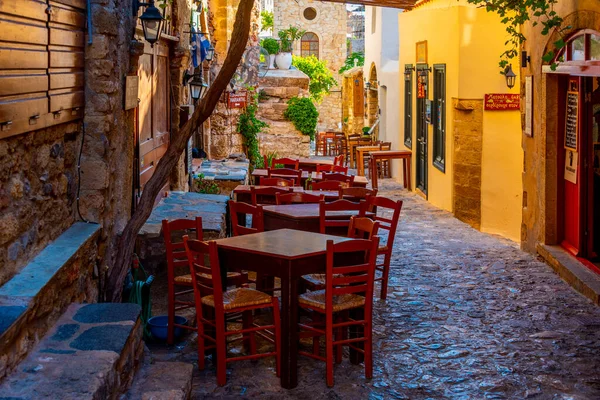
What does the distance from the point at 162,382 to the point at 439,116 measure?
1090 cm

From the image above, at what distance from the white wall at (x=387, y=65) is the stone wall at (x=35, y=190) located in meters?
A: 14.7

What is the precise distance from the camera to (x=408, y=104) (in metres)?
18.3

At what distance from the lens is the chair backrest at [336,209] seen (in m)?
7.36

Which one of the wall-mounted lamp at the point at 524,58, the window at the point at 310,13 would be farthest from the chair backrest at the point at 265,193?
the window at the point at 310,13

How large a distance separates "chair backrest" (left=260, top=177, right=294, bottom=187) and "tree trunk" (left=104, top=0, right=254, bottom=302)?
395 cm

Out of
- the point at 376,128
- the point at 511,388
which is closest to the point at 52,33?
the point at 511,388

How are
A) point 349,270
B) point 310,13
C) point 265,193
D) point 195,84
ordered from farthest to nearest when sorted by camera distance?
point 310,13 < point 195,84 < point 265,193 < point 349,270

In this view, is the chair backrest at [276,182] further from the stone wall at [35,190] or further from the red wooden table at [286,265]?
the stone wall at [35,190]

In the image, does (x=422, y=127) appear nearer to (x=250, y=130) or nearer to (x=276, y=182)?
(x=250, y=130)

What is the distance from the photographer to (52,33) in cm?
470

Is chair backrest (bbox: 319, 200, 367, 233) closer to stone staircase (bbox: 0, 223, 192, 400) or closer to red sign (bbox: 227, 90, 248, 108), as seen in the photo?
stone staircase (bbox: 0, 223, 192, 400)

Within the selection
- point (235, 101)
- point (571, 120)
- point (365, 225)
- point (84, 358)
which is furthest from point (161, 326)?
point (235, 101)

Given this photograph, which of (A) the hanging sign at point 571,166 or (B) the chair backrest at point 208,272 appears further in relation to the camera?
(A) the hanging sign at point 571,166

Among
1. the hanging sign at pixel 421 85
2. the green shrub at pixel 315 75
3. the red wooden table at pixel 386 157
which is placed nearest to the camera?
the hanging sign at pixel 421 85
